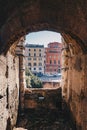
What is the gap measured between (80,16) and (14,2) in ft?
6.72

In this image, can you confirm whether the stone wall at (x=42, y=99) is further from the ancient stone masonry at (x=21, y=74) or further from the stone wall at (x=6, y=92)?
the stone wall at (x=6, y=92)

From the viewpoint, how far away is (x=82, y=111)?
920 centimetres

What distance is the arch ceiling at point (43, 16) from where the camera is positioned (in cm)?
637

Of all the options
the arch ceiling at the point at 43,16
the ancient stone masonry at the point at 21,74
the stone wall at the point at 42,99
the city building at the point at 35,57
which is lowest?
the stone wall at the point at 42,99

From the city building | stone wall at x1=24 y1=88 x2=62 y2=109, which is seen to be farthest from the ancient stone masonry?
the city building

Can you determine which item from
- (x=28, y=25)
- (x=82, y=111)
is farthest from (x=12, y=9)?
(x=82, y=111)

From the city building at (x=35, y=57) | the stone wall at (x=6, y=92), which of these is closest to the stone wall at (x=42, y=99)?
the stone wall at (x=6, y=92)

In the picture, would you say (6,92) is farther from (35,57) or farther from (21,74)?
(35,57)

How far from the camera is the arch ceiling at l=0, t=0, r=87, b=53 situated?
637cm

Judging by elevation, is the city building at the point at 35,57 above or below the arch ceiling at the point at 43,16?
above

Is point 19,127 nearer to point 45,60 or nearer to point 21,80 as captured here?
point 21,80

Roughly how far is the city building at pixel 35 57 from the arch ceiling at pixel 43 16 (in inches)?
2033

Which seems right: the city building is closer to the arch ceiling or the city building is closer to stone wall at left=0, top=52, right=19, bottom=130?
stone wall at left=0, top=52, right=19, bottom=130

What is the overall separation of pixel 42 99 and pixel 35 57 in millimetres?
46515
